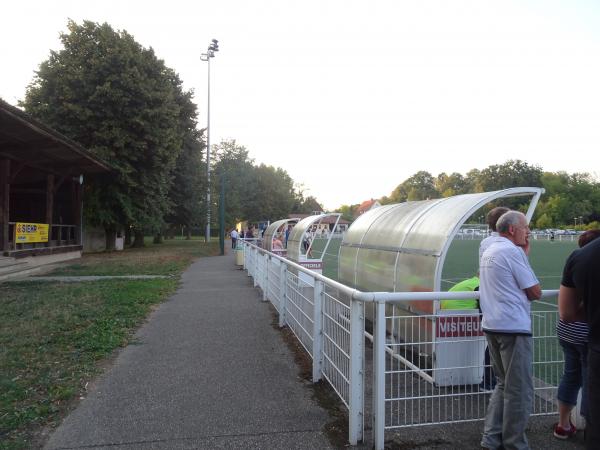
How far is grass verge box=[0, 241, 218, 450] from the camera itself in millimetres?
4461

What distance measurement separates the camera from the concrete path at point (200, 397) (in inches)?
154

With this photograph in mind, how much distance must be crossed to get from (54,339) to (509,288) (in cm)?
630

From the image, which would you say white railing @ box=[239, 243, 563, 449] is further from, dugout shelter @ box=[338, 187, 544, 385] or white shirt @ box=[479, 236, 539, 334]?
white shirt @ box=[479, 236, 539, 334]

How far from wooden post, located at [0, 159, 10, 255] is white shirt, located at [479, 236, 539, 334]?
1843cm

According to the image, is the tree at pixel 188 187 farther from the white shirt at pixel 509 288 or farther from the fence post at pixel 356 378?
the white shirt at pixel 509 288

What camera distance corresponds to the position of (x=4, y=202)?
18.2 m

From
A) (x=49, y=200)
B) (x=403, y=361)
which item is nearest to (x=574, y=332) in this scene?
(x=403, y=361)

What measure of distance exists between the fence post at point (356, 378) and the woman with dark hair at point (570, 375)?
1.56 meters

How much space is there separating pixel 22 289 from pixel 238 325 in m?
7.42

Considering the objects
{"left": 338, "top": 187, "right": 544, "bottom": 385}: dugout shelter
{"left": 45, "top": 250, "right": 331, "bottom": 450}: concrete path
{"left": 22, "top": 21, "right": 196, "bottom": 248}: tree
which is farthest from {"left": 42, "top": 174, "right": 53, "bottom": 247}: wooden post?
{"left": 338, "top": 187, "right": 544, "bottom": 385}: dugout shelter

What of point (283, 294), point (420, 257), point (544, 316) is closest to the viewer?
point (544, 316)

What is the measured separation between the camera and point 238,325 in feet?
27.6

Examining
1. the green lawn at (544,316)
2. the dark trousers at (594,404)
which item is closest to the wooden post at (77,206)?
the green lawn at (544,316)

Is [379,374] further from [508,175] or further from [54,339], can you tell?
[508,175]
